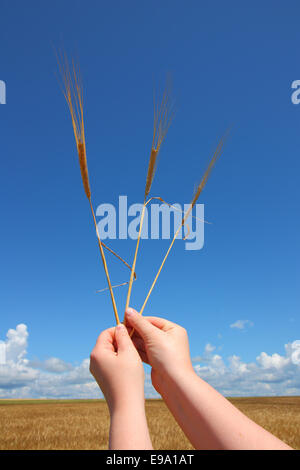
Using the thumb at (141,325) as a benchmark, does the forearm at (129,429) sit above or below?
below

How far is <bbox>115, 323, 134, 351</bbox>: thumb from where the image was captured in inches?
66.2

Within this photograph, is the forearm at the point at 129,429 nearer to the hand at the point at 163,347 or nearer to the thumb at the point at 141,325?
the hand at the point at 163,347

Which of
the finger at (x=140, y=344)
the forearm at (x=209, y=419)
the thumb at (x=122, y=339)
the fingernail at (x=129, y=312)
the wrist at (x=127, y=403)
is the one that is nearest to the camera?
the forearm at (x=209, y=419)

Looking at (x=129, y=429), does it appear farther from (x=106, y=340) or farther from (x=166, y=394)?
(x=106, y=340)

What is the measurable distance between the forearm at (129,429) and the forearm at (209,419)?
17 cm

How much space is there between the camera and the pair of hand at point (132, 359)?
1.54 meters

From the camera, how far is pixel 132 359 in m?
1.62

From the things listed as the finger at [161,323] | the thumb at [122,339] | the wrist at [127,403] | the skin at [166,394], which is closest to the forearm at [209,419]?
the skin at [166,394]

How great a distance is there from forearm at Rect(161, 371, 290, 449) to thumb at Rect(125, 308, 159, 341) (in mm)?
256

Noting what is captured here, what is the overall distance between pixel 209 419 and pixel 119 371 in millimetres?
445

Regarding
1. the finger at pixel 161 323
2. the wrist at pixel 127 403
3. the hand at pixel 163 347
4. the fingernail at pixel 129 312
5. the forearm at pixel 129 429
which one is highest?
the fingernail at pixel 129 312

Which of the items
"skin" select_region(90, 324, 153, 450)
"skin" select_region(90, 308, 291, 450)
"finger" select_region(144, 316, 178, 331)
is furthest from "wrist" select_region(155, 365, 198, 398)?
"finger" select_region(144, 316, 178, 331)
